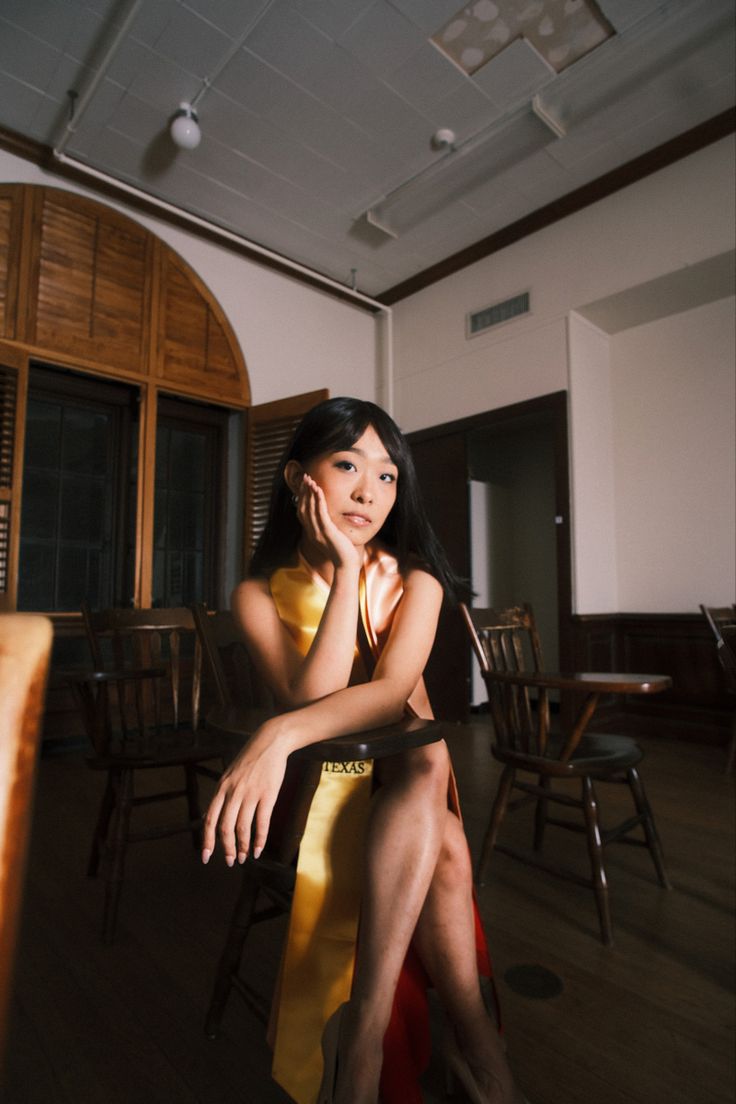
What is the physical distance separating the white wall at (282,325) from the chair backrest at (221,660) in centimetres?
330

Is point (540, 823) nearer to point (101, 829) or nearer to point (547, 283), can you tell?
point (101, 829)

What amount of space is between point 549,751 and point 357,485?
124 cm

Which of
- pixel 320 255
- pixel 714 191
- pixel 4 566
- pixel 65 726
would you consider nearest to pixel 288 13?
pixel 320 255

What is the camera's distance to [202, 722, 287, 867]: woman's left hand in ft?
2.54

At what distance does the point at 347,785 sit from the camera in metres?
1.10

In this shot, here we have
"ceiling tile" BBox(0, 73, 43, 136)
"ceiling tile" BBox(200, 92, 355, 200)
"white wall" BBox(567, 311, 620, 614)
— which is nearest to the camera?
"ceiling tile" BBox(0, 73, 43, 136)

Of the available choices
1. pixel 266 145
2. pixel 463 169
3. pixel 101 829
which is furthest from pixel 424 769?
pixel 463 169

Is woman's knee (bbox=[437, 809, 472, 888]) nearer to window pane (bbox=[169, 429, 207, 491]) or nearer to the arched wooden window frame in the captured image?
the arched wooden window frame

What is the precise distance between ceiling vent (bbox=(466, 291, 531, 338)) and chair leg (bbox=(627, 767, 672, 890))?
367 centimetres

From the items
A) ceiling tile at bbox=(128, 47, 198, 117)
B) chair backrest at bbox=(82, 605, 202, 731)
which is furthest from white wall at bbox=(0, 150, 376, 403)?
chair backrest at bbox=(82, 605, 202, 731)

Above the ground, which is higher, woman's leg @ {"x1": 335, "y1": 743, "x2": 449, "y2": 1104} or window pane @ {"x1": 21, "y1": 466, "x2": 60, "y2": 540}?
window pane @ {"x1": 21, "y1": 466, "x2": 60, "y2": 540}

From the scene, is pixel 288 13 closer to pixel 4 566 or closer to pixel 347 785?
pixel 4 566

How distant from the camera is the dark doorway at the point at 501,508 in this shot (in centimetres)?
431

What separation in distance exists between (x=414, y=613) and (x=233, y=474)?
386 cm
